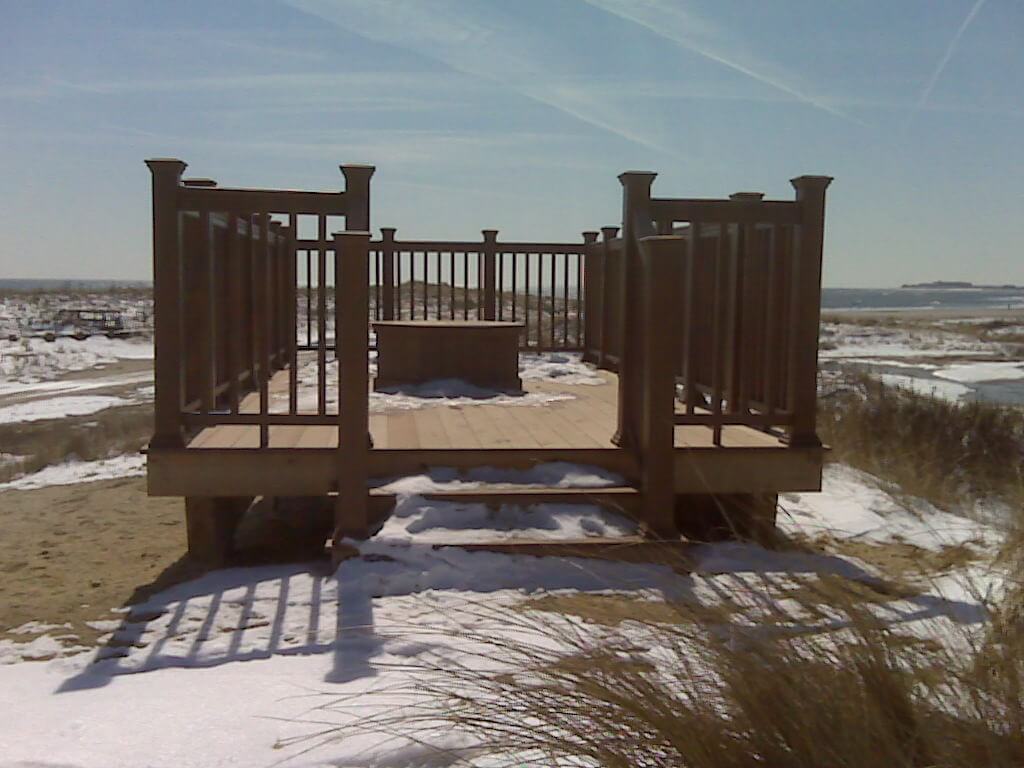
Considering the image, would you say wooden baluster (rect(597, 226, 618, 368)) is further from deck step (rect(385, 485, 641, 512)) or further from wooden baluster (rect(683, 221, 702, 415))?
deck step (rect(385, 485, 641, 512))

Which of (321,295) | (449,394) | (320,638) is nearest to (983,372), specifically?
(449,394)

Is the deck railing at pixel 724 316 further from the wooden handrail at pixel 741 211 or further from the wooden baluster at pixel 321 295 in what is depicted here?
the wooden baluster at pixel 321 295

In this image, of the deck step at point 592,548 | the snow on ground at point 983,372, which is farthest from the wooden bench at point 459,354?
the snow on ground at point 983,372

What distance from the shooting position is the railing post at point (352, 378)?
4.13 m

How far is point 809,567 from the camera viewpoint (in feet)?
8.23

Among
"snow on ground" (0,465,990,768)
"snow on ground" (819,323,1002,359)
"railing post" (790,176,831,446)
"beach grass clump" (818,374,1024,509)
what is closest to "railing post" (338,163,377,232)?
"snow on ground" (0,465,990,768)

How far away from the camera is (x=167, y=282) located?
14.1 feet

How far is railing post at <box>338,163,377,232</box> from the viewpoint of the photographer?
14.2 ft

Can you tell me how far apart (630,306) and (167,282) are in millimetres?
2285

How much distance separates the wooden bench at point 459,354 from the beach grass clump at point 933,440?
8.97ft

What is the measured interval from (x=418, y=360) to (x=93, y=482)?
9.45 ft

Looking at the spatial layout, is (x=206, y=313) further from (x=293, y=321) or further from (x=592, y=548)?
(x=592, y=548)

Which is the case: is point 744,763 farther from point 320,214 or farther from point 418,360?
point 418,360

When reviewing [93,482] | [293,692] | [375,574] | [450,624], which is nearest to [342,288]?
[375,574]
